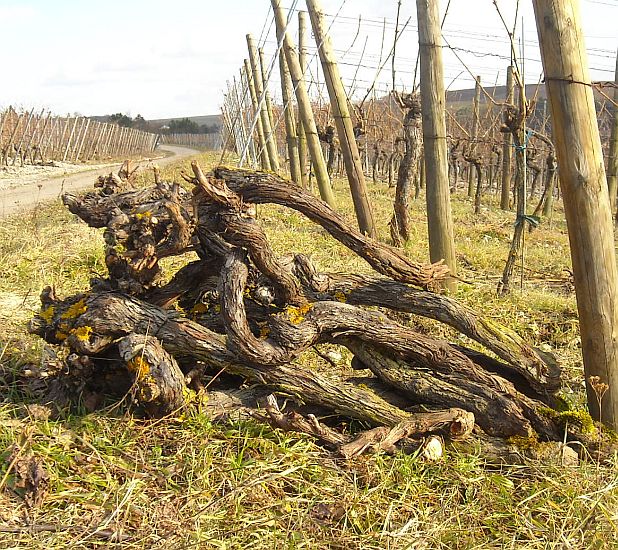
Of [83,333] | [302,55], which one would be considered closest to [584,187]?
[83,333]

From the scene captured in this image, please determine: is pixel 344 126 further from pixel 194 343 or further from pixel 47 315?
pixel 47 315

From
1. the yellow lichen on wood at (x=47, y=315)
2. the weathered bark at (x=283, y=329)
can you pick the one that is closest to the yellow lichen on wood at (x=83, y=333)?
the weathered bark at (x=283, y=329)

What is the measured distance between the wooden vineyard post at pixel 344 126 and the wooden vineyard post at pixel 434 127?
64.4 inches

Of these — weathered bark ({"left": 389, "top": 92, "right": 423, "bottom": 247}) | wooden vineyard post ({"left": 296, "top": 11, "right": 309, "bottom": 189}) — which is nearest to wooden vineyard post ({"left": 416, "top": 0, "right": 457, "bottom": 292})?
weathered bark ({"left": 389, "top": 92, "right": 423, "bottom": 247})

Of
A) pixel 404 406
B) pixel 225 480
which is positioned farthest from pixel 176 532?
pixel 404 406

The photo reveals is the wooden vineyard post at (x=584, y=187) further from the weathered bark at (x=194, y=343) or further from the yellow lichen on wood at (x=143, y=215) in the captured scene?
the yellow lichen on wood at (x=143, y=215)

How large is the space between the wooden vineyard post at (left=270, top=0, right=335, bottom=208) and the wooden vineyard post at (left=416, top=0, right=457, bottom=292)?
133 inches

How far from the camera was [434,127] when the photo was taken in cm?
565

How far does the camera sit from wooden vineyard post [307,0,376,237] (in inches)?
290

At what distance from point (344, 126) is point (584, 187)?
4.86 metres

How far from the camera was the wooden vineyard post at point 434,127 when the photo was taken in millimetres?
5555

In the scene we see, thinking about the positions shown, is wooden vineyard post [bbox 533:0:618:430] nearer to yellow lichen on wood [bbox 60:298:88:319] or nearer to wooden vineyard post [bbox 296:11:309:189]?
yellow lichen on wood [bbox 60:298:88:319]

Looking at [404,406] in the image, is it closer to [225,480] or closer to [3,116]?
[225,480]

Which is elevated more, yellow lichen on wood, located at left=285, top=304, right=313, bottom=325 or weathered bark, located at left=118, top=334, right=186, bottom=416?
yellow lichen on wood, located at left=285, top=304, right=313, bottom=325
